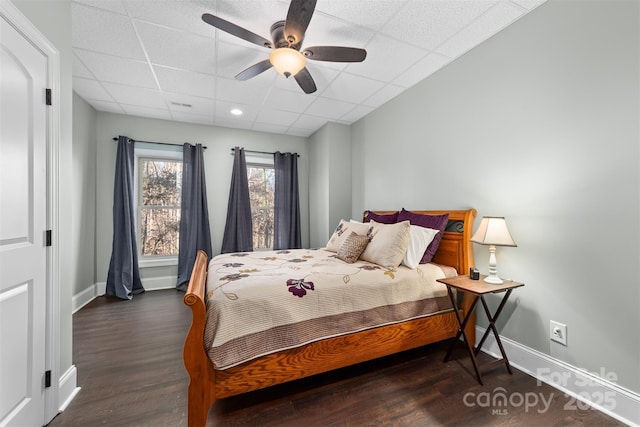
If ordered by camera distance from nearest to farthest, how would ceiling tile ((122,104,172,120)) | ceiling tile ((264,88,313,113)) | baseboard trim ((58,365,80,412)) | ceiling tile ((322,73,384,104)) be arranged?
baseboard trim ((58,365,80,412)) < ceiling tile ((322,73,384,104)) < ceiling tile ((264,88,313,113)) < ceiling tile ((122,104,172,120))

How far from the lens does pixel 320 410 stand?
1534 millimetres

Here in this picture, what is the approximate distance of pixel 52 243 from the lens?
150cm

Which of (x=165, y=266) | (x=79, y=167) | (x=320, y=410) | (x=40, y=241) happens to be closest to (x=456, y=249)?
(x=320, y=410)

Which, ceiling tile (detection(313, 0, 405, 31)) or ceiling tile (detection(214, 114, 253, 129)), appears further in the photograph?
ceiling tile (detection(214, 114, 253, 129))

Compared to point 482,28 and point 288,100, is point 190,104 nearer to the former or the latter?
point 288,100

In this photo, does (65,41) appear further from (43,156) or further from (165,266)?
(165,266)

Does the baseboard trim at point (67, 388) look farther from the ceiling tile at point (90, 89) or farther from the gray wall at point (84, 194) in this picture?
the ceiling tile at point (90, 89)

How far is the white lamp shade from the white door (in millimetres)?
2791

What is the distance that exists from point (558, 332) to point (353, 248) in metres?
1.56

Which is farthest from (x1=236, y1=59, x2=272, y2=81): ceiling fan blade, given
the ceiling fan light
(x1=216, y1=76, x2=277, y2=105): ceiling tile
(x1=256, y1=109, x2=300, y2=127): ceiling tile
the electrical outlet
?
the electrical outlet

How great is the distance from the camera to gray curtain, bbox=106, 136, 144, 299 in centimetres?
362

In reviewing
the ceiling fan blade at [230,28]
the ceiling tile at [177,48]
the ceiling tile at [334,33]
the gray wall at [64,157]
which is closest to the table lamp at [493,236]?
the ceiling tile at [334,33]

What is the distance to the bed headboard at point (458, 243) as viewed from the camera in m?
2.24

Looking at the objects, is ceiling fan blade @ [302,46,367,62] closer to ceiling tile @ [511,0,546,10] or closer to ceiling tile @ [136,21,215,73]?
ceiling tile @ [136,21,215,73]
